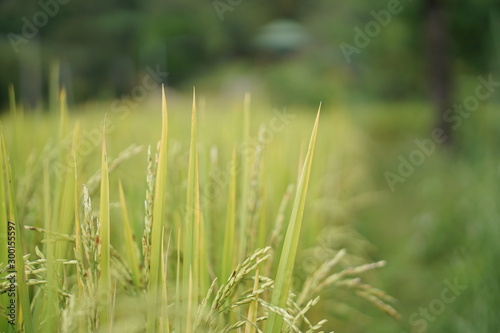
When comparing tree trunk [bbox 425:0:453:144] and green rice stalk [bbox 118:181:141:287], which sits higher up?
tree trunk [bbox 425:0:453:144]

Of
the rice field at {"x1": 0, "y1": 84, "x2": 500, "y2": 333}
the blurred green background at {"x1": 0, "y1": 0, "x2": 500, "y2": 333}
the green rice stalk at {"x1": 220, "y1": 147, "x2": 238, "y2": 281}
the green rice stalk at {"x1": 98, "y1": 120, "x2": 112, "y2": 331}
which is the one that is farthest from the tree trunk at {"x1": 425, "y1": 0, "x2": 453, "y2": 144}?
the green rice stalk at {"x1": 98, "y1": 120, "x2": 112, "y2": 331}

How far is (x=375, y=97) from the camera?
23.5ft

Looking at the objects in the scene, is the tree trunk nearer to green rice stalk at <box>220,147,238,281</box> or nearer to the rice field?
the rice field

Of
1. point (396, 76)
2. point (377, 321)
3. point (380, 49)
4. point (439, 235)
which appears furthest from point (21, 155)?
point (396, 76)

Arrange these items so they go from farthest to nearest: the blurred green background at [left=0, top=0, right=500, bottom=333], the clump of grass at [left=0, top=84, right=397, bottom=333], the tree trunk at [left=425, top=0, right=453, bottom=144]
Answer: the tree trunk at [left=425, top=0, right=453, bottom=144]
the blurred green background at [left=0, top=0, right=500, bottom=333]
the clump of grass at [left=0, top=84, right=397, bottom=333]

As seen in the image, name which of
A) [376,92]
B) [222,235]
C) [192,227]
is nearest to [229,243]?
[192,227]

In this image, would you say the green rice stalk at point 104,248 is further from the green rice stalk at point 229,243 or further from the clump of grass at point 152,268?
the green rice stalk at point 229,243

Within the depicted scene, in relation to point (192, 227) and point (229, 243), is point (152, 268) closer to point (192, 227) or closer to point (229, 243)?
point (192, 227)

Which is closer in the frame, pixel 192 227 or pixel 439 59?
pixel 192 227

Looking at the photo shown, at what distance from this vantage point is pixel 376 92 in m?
6.99

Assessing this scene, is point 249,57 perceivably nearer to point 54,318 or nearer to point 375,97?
point 375,97

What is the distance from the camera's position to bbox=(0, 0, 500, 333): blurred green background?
204 centimetres

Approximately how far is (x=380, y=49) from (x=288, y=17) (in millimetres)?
12240

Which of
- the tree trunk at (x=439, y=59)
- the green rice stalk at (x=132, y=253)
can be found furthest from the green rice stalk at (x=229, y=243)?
the tree trunk at (x=439, y=59)
